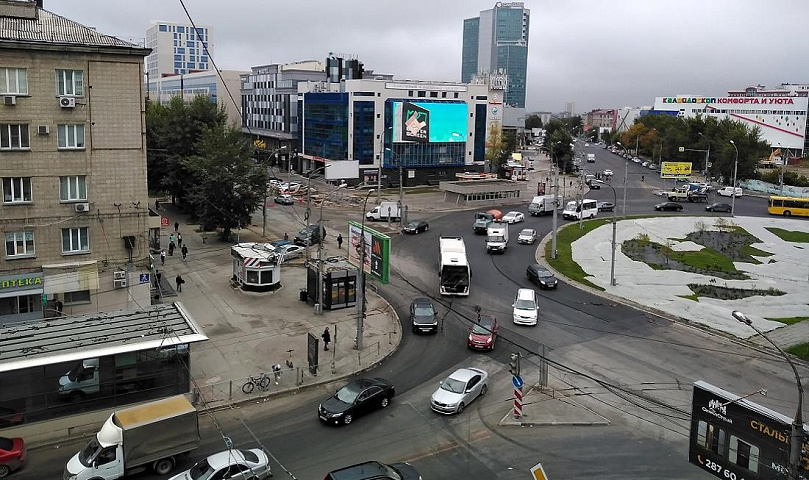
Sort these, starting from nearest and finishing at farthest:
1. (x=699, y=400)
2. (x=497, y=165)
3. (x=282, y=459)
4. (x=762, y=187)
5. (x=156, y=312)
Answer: (x=699, y=400), (x=282, y=459), (x=156, y=312), (x=762, y=187), (x=497, y=165)

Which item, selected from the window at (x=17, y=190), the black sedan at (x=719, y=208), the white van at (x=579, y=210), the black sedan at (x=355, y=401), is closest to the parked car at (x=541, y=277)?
the black sedan at (x=355, y=401)

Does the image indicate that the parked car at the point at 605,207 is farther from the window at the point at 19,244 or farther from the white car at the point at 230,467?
the white car at the point at 230,467

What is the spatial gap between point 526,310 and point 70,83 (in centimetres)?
2348

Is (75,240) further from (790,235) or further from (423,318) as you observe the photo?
(790,235)

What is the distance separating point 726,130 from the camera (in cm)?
11325

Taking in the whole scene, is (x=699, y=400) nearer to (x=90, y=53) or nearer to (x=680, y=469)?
(x=680, y=469)

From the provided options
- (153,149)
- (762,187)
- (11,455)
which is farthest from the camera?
(762,187)

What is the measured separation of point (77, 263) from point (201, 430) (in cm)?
1221

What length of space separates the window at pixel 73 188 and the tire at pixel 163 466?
15.3 meters

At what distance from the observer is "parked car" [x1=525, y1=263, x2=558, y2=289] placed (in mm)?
40500

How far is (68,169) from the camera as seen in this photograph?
2912 centimetres

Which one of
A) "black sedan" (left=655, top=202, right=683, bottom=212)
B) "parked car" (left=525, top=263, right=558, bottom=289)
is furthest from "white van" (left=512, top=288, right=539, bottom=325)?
"black sedan" (left=655, top=202, right=683, bottom=212)

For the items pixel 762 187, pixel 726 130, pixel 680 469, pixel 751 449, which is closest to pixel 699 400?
pixel 751 449

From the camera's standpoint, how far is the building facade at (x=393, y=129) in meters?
89.9
